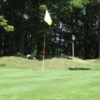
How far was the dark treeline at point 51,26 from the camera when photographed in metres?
23.7

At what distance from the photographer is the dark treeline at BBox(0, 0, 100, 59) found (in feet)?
77.8

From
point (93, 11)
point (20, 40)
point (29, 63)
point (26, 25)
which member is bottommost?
point (29, 63)

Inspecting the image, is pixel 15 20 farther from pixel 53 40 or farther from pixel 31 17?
pixel 53 40

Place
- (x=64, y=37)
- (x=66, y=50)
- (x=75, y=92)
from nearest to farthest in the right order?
1. (x=75, y=92)
2. (x=64, y=37)
3. (x=66, y=50)

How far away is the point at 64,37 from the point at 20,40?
71.3 feet

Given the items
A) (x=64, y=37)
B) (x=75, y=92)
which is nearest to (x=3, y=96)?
(x=75, y=92)

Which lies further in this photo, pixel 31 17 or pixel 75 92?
pixel 31 17

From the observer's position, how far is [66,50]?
163ft

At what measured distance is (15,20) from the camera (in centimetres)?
2569

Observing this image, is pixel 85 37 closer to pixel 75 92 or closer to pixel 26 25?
pixel 26 25

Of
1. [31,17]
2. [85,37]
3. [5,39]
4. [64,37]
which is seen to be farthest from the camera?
[64,37]

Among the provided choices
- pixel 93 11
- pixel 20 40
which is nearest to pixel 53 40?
pixel 93 11

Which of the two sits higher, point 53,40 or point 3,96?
point 53,40

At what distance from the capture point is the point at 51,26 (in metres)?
30.9
